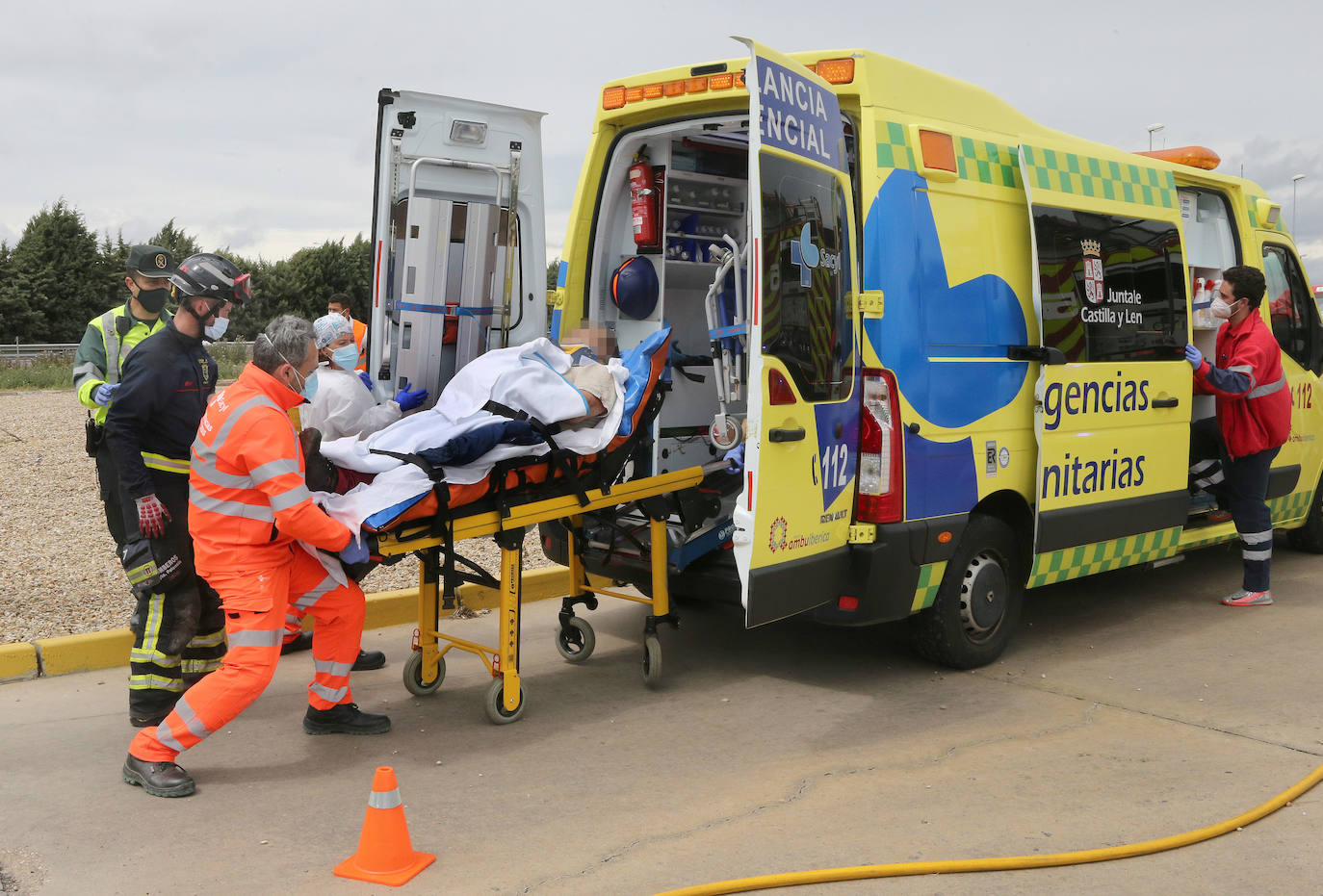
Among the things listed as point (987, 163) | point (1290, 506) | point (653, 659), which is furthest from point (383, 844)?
point (1290, 506)

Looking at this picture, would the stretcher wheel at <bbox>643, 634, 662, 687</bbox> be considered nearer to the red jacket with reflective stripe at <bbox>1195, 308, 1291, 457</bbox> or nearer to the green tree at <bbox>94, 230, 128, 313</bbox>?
the red jacket with reflective stripe at <bbox>1195, 308, 1291, 457</bbox>

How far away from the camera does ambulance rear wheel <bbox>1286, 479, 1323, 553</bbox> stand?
8.09 m

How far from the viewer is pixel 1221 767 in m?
4.25

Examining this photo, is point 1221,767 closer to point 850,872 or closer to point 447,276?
point 850,872

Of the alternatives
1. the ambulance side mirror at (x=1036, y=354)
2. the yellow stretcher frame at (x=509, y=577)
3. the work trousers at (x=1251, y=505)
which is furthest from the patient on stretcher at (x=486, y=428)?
the work trousers at (x=1251, y=505)

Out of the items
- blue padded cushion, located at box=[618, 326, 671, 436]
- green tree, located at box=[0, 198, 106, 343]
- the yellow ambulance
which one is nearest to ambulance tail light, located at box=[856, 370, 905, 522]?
the yellow ambulance

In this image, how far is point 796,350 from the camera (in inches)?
178

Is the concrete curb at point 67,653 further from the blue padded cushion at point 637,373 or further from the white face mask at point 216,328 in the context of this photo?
the white face mask at point 216,328

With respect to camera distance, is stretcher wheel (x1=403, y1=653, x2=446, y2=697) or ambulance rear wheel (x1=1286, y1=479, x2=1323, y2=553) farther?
ambulance rear wheel (x1=1286, y1=479, x2=1323, y2=553)

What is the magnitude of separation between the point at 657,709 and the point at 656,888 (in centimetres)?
176

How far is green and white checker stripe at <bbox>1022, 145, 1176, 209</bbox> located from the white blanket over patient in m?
2.23

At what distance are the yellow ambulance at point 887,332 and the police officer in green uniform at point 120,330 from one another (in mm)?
1938

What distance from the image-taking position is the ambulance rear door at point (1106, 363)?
543 cm

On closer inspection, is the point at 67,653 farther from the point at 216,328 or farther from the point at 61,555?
the point at 61,555
